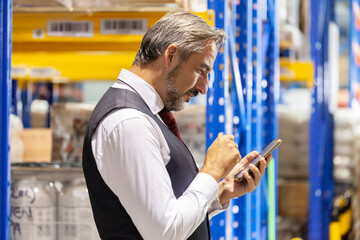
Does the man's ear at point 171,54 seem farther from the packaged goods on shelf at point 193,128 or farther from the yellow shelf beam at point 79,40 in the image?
the packaged goods on shelf at point 193,128

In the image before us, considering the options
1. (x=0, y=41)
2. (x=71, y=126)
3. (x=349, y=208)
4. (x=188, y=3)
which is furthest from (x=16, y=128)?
(x=349, y=208)

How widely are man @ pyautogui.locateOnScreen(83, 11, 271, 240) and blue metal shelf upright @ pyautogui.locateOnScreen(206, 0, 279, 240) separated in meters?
1.13

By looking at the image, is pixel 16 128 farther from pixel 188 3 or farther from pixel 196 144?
pixel 188 3

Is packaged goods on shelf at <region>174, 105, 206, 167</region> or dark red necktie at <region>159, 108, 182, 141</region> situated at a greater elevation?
dark red necktie at <region>159, 108, 182, 141</region>

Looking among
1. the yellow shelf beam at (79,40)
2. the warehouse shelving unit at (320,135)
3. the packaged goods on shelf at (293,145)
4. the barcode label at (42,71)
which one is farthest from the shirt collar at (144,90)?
the packaged goods on shelf at (293,145)

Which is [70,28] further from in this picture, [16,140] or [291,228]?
[291,228]

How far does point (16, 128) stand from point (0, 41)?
3.10 meters

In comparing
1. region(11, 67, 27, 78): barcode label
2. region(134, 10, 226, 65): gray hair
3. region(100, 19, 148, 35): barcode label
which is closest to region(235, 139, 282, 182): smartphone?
region(134, 10, 226, 65): gray hair

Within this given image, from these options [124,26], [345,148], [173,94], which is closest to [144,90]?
[173,94]

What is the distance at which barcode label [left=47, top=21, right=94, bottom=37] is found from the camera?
140 inches

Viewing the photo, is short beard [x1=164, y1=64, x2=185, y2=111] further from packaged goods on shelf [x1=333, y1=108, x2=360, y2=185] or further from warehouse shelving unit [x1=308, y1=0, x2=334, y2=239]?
packaged goods on shelf [x1=333, y1=108, x2=360, y2=185]

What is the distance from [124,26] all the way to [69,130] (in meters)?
1.05

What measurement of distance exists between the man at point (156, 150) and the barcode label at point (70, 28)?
1494 mm

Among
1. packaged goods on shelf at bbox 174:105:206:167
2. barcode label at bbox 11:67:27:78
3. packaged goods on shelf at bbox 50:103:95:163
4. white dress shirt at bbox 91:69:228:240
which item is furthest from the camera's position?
barcode label at bbox 11:67:27:78
